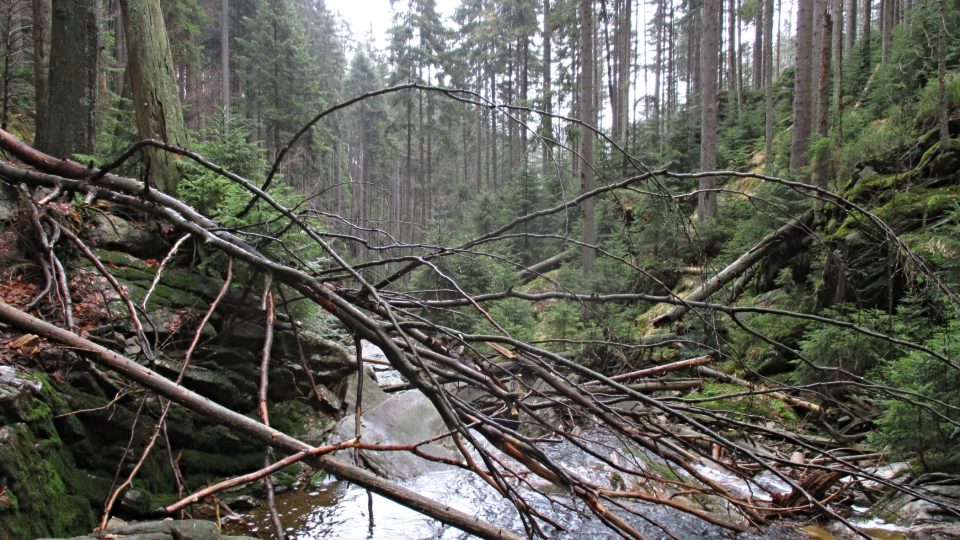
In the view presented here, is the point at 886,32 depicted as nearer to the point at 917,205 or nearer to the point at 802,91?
the point at 802,91

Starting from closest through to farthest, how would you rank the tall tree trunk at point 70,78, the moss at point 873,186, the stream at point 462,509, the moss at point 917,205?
the stream at point 462,509 < the tall tree trunk at point 70,78 < the moss at point 917,205 < the moss at point 873,186

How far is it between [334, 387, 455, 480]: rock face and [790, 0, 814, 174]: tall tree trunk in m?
9.48

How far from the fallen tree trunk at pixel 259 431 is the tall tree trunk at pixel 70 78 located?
14.9ft

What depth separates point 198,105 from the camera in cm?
2589

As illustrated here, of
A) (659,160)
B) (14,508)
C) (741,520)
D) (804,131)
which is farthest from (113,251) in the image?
(659,160)

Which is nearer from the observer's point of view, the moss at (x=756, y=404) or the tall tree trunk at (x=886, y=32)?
the moss at (x=756, y=404)

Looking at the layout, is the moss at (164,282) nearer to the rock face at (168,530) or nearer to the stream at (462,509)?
the stream at (462,509)

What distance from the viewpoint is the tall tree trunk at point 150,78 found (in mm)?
6277

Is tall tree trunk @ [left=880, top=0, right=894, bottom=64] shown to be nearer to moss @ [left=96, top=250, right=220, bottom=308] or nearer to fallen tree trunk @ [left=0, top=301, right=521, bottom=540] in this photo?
moss @ [left=96, top=250, right=220, bottom=308]

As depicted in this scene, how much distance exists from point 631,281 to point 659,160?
397 inches

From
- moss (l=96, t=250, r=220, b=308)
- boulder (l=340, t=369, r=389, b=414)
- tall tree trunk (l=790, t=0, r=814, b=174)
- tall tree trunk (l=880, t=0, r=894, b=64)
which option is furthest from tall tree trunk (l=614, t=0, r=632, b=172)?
moss (l=96, t=250, r=220, b=308)

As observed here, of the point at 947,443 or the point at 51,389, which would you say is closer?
the point at 51,389

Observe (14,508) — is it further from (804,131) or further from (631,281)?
(804,131)

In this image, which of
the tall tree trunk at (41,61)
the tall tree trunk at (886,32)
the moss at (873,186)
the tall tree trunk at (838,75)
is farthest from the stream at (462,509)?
the tall tree trunk at (886,32)
